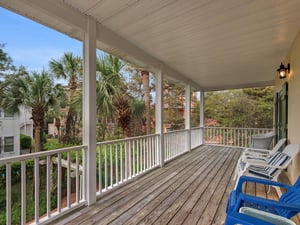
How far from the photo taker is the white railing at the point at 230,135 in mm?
7355

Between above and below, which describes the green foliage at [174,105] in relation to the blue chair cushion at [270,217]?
above

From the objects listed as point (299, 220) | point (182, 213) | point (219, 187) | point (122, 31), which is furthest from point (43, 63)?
point (299, 220)

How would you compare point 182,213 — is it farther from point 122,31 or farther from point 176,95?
point 176,95

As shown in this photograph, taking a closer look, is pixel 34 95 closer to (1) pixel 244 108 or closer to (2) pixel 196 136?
(2) pixel 196 136

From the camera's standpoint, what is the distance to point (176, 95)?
10.4 meters

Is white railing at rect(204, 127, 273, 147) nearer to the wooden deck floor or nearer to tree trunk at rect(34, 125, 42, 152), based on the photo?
the wooden deck floor

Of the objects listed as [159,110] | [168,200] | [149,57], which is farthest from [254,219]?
[149,57]

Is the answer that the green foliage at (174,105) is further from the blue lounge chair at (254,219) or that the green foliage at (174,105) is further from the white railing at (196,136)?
the blue lounge chair at (254,219)

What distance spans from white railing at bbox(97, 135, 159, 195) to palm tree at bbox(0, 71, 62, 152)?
2.95 feet

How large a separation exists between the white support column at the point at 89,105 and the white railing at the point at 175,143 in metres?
2.62

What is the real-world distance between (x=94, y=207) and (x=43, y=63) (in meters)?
1.97

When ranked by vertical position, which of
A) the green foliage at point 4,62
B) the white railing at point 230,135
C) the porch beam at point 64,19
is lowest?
the white railing at point 230,135

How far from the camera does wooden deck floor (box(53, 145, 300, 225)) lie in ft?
7.10

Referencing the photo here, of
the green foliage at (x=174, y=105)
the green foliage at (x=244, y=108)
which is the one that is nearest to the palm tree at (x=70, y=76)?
the green foliage at (x=174, y=105)
